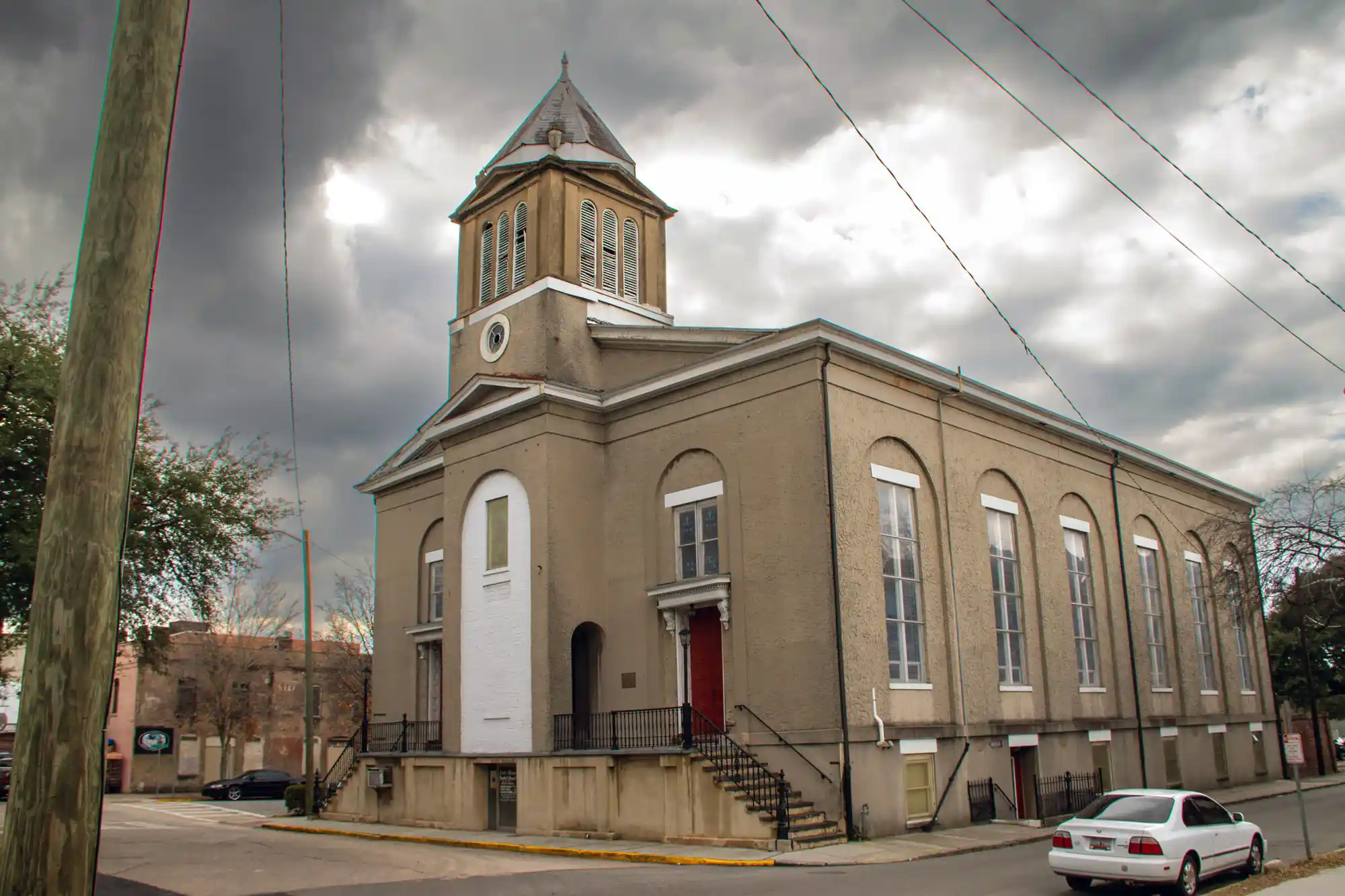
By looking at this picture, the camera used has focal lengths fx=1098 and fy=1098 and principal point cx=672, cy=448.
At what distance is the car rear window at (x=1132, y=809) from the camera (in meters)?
14.3

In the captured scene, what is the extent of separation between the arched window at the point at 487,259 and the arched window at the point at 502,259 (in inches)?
12.8

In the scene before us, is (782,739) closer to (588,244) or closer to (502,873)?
(502,873)

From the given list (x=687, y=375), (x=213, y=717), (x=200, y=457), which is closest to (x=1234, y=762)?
(x=687, y=375)

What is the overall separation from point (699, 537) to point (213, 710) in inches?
1540

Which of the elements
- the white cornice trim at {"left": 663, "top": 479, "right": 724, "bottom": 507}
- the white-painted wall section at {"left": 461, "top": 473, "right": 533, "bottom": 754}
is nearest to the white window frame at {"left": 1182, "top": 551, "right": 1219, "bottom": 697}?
the white cornice trim at {"left": 663, "top": 479, "right": 724, "bottom": 507}

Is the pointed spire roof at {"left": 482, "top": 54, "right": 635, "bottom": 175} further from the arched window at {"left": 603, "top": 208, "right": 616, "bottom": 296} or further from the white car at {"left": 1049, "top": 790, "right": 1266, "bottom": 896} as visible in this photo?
the white car at {"left": 1049, "top": 790, "right": 1266, "bottom": 896}

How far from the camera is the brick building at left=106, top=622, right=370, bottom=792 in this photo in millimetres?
52281

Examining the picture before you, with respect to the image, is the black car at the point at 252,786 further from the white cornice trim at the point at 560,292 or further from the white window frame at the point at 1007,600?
the white window frame at the point at 1007,600

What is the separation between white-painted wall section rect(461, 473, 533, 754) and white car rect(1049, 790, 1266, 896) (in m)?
12.2

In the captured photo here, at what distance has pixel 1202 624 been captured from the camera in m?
35.0

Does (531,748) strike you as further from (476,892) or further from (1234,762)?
(1234,762)

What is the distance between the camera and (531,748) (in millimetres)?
23156

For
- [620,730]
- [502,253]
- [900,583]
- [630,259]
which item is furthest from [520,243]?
[900,583]

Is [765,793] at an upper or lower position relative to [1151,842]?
upper
